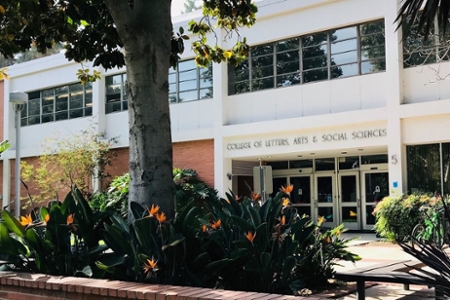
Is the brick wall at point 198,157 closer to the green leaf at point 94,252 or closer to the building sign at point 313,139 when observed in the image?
the building sign at point 313,139

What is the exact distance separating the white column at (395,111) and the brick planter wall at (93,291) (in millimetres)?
15174

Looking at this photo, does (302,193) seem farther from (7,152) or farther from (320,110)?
(7,152)

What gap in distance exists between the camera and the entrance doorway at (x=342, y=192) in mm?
23391

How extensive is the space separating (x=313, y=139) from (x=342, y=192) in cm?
396

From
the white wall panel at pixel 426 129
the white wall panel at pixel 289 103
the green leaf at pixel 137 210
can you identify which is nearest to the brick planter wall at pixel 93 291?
the green leaf at pixel 137 210

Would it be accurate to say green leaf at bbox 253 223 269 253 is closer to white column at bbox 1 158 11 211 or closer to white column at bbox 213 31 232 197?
white column at bbox 213 31 232 197

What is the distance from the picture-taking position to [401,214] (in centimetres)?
1798

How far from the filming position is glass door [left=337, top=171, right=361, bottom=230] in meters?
23.8

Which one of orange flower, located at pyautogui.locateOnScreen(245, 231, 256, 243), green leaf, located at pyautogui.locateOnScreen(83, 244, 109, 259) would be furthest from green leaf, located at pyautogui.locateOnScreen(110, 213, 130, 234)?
orange flower, located at pyautogui.locateOnScreen(245, 231, 256, 243)

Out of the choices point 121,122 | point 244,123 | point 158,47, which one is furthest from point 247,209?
point 121,122

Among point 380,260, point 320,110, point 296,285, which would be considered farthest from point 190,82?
Answer: point 296,285

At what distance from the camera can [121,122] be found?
2800 centimetres

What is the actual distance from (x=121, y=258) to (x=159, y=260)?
41cm

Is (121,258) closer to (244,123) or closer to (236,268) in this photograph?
(236,268)
